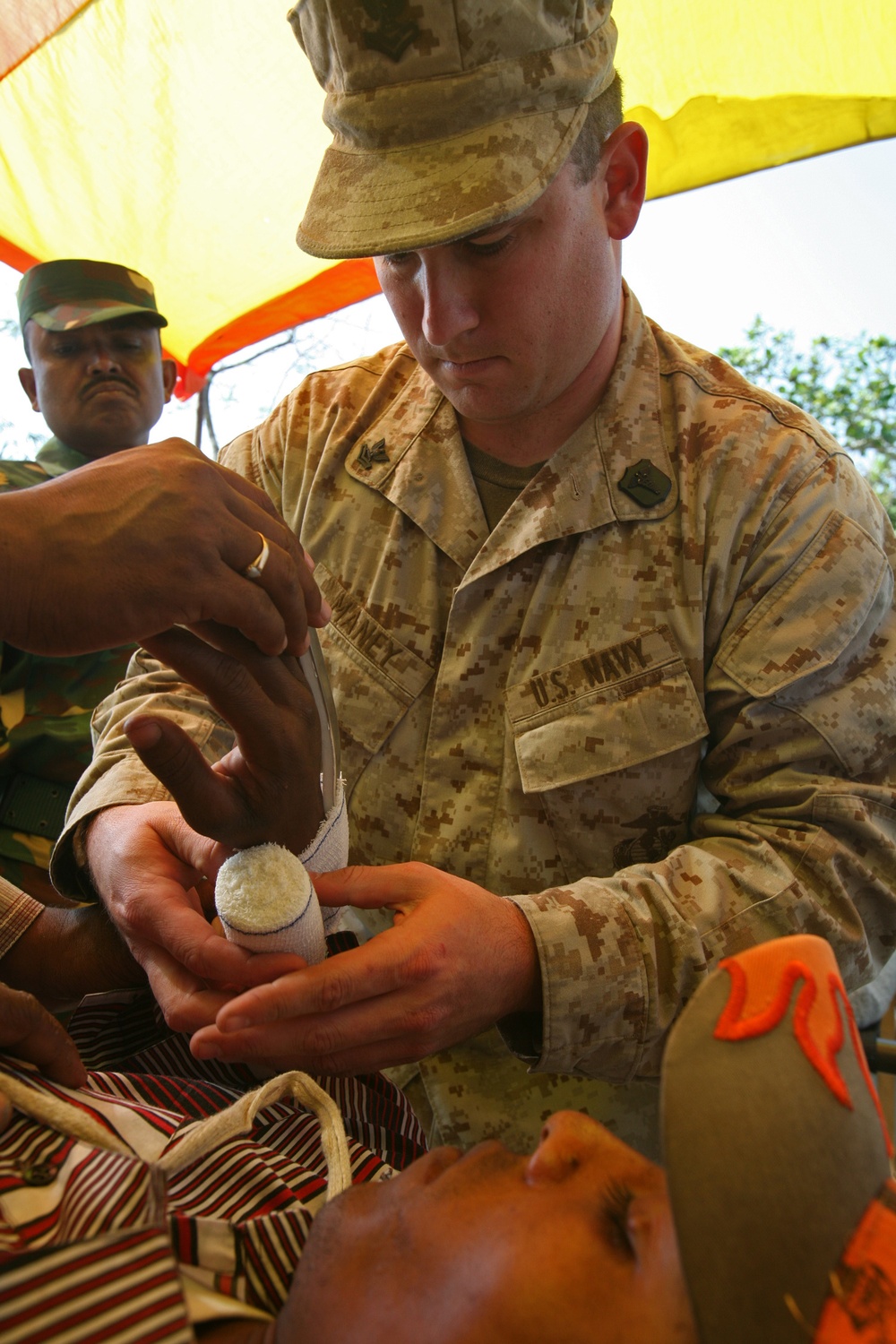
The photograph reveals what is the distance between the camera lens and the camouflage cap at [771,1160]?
1.88ft

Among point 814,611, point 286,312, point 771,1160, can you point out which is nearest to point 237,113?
point 286,312

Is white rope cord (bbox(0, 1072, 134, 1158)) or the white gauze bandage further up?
the white gauze bandage

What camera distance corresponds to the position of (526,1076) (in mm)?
1598

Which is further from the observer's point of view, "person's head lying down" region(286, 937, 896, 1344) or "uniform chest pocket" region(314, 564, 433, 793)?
"uniform chest pocket" region(314, 564, 433, 793)

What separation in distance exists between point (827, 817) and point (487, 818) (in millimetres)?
521

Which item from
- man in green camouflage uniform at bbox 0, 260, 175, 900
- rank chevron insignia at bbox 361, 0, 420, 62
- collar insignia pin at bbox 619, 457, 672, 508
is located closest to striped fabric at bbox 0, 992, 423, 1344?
collar insignia pin at bbox 619, 457, 672, 508

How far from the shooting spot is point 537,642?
1645 mm

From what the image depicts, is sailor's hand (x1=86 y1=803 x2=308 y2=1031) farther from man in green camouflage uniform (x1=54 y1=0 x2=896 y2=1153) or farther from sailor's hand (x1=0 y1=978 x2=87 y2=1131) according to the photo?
sailor's hand (x1=0 y1=978 x2=87 y2=1131)

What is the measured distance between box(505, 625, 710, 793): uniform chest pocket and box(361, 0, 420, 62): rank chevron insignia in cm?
89

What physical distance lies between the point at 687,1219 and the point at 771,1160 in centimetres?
6

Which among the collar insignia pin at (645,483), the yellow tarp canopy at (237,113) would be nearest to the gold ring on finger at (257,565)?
the collar insignia pin at (645,483)

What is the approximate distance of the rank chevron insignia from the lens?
1312mm

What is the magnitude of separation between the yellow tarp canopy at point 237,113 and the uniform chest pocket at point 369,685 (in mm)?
1847

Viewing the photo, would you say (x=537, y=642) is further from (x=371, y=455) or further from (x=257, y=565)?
(x=257, y=565)
